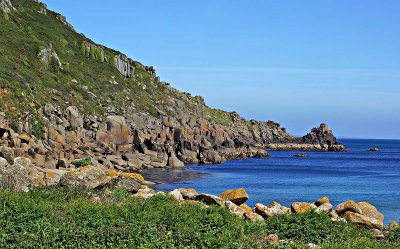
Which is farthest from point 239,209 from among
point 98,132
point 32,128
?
point 98,132

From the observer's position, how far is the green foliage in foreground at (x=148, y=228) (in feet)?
54.5

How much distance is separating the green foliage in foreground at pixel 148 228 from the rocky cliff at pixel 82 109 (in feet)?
78.6

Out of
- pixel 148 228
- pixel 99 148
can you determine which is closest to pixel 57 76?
pixel 99 148

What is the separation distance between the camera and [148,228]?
709 inches

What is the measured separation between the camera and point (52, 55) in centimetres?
9050

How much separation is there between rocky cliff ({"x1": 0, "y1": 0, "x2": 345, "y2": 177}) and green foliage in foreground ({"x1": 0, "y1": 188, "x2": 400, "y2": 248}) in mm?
23965

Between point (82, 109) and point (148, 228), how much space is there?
61833 millimetres

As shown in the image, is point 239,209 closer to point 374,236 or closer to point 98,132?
point 374,236

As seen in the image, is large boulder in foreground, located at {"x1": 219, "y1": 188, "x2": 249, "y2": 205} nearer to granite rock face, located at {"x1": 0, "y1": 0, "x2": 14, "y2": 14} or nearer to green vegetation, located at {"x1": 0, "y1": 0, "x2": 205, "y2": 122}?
green vegetation, located at {"x1": 0, "y1": 0, "x2": 205, "y2": 122}

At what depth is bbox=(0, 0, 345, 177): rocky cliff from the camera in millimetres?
59500

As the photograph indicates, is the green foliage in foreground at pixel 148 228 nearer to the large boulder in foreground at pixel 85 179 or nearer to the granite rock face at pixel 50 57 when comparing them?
the large boulder in foreground at pixel 85 179

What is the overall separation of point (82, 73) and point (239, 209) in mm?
75216

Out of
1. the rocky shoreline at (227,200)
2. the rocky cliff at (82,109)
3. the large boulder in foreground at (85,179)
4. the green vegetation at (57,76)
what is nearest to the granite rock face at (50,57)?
the rocky cliff at (82,109)

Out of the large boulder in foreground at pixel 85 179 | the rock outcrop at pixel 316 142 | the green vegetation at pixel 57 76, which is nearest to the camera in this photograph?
the large boulder in foreground at pixel 85 179
